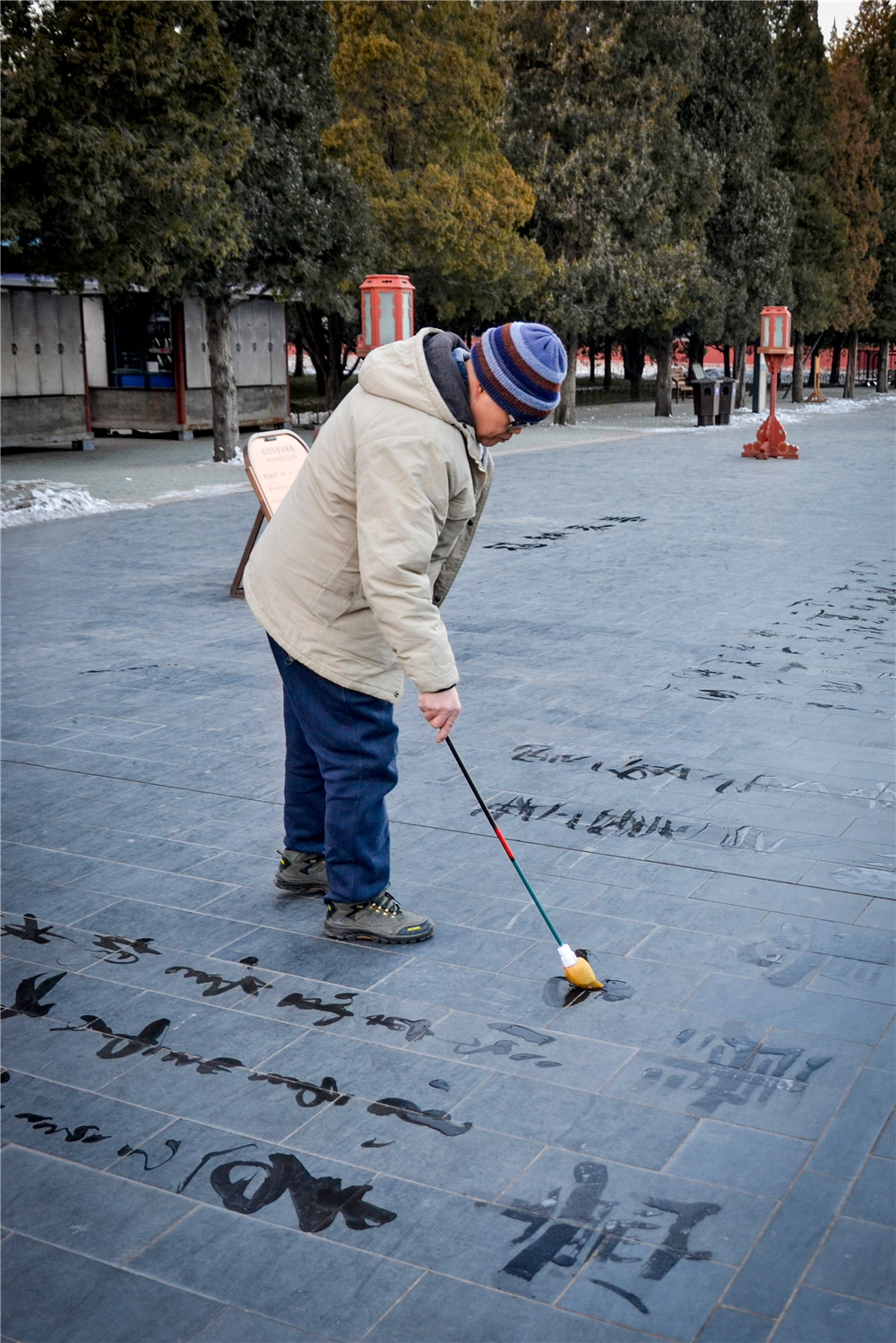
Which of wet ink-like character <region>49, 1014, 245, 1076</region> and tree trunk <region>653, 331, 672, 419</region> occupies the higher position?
tree trunk <region>653, 331, 672, 419</region>

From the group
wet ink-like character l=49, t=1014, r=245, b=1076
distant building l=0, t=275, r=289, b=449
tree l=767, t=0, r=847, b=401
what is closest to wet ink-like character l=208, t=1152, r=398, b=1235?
wet ink-like character l=49, t=1014, r=245, b=1076

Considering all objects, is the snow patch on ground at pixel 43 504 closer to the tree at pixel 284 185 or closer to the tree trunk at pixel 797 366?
the tree at pixel 284 185

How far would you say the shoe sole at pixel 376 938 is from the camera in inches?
157

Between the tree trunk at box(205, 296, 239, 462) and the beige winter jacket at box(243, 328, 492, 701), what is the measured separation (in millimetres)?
15913

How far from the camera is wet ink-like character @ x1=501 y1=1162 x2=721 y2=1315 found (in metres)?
2.58

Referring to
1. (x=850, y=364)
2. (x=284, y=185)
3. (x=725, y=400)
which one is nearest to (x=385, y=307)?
(x=284, y=185)

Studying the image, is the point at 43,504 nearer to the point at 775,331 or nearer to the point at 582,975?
the point at 775,331

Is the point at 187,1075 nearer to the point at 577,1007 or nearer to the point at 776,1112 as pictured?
the point at 577,1007

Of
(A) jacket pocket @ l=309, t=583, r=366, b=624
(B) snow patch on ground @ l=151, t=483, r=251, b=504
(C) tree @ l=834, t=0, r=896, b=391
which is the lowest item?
(B) snow patch on ground @ l=151, t=483, r=251, b=504

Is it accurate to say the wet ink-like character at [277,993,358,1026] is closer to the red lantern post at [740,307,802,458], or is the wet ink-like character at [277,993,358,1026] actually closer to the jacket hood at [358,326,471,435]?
the jacket hood at [358,326,471,435]

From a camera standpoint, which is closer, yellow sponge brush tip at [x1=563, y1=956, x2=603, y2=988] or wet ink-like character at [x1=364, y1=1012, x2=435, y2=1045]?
wet ink-like character at [x1=364, y1=1012, x2=435, y2=1045]

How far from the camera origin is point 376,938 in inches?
158

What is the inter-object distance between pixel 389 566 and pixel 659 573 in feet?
23.7

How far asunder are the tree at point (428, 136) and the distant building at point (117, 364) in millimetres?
3057
